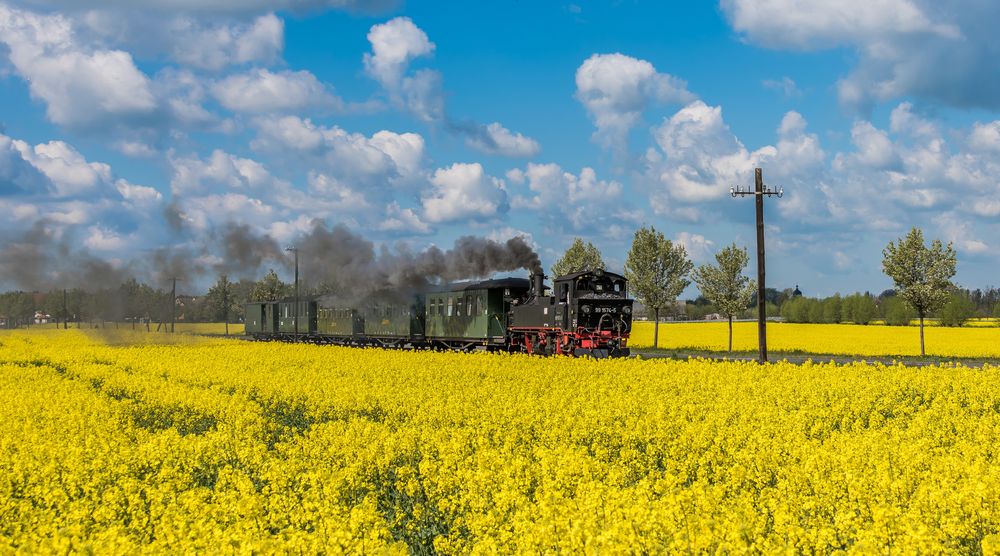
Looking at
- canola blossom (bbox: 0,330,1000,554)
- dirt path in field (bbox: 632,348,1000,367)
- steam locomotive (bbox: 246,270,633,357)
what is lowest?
dirt path in field (bbox: 632,348,1000,367)

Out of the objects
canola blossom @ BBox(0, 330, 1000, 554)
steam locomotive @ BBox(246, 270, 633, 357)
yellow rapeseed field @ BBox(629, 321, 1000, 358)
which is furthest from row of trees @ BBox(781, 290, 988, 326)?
canola blossom @ BBox(0, 330, 1000, 554)

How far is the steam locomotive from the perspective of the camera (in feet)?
106

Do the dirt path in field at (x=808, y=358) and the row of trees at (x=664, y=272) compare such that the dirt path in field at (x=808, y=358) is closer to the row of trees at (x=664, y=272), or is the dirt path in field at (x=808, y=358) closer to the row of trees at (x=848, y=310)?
the row of trees at (x=664, y=272)

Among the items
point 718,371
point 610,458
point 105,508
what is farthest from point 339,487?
point 718,371

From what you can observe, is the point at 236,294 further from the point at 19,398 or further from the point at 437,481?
the point at 437,481

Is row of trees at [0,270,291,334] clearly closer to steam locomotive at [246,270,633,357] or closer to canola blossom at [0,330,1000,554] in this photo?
steam locomotive at [246,270,633,357]

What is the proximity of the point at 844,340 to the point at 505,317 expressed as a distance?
3512 centimetres

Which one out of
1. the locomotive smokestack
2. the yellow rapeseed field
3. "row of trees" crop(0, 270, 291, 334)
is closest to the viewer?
the locomotive smokestack

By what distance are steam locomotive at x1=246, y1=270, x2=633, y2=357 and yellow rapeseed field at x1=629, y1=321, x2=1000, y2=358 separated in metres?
19.6

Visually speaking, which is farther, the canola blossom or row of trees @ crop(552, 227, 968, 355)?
row of trees @ crop(552, 227, 968, 355)

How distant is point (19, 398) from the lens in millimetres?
19125

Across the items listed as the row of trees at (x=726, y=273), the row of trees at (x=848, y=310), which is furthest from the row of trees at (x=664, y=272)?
the row of trees at (x=848, y=310)

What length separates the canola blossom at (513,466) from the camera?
6.68 meters

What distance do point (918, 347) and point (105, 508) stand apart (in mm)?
55432
